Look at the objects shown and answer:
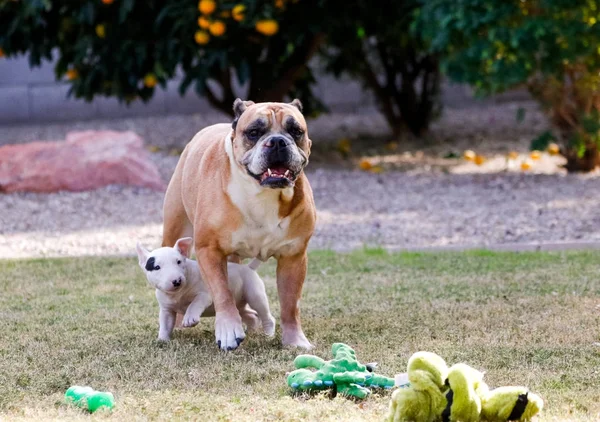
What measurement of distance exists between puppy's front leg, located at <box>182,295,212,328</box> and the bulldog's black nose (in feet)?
2.64

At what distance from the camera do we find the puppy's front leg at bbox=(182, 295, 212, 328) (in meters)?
4.43

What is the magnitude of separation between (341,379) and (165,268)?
1.25 meters

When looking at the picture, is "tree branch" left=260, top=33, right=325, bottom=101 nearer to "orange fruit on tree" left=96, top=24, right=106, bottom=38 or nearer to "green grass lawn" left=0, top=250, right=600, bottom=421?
"orange fruit on tree" left=96, top=24, right=106, bottom=38

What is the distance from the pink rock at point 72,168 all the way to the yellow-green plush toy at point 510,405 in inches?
265

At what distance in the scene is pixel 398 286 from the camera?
5.70 metres

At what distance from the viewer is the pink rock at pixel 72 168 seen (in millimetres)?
9391

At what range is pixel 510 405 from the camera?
9.91 ft

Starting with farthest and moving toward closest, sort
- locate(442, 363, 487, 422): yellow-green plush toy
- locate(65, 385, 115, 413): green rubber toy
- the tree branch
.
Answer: the tree branch, locate(65, 385, 115, 413): green rubber toy, locate(442, 363, 487, 422): yellow-green plush toy

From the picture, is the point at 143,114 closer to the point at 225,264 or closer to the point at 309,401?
the point at 225,264

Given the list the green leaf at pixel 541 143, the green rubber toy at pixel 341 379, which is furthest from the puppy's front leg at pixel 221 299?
the green leaf at pixel 541 143

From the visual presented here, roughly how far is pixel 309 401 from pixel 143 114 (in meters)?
12.3

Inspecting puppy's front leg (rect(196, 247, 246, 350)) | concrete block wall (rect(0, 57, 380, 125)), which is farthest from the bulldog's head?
concrete block wall (rect(0, 57, 380, 125))

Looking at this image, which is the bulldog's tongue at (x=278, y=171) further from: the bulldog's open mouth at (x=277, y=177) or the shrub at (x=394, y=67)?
the shrub at (x=394, y=67)

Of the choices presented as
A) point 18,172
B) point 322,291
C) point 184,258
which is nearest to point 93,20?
point 18,172
